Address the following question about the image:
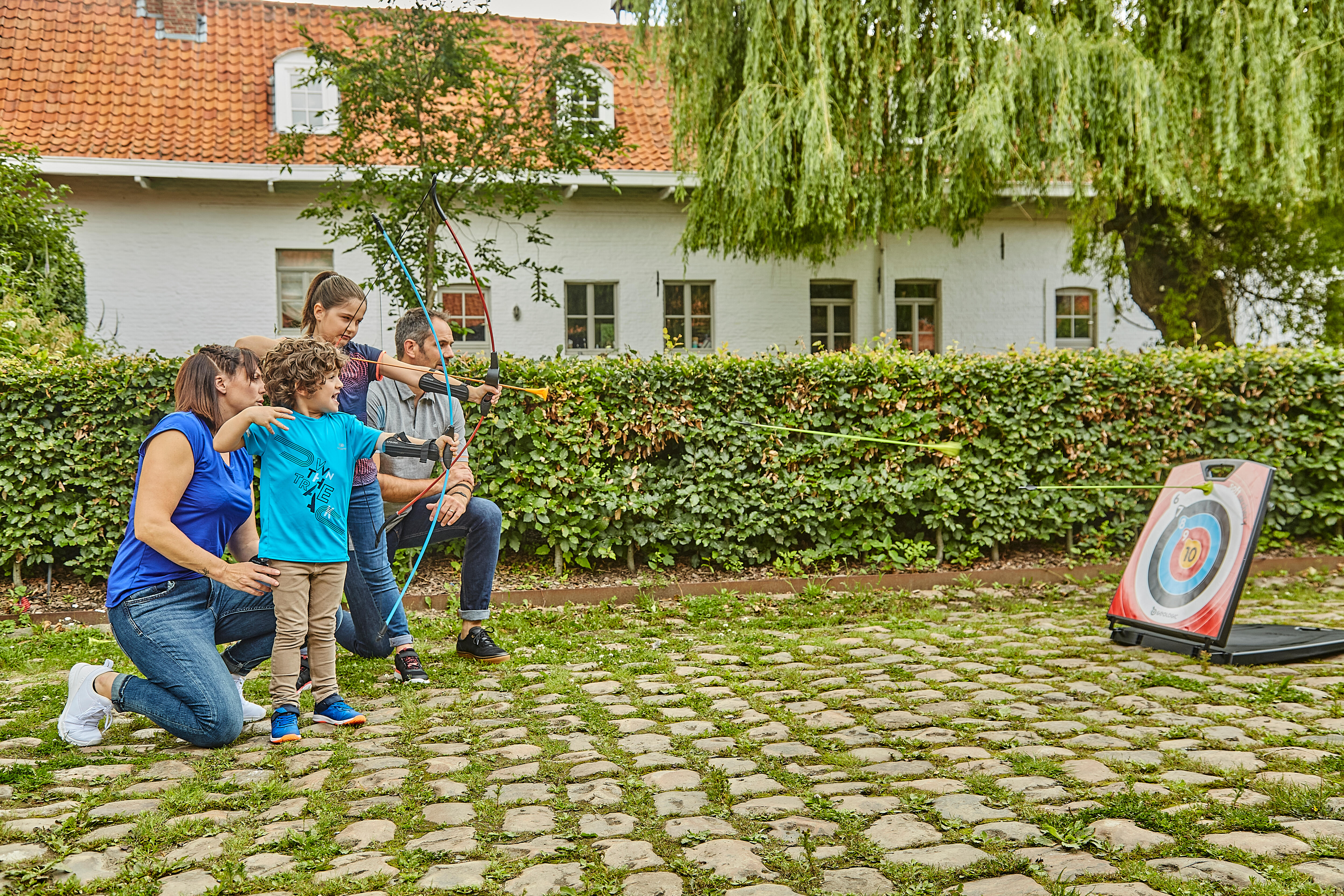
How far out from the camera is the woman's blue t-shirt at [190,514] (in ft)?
11.5

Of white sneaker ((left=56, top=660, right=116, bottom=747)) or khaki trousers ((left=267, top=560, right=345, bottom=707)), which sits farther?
khaki trousers ((left=267, top=560, right=345, bottom=707))

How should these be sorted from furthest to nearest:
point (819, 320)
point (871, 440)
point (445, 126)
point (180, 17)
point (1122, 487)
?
point (819, 320), point (180, 17), point (445, 126), point (871, 440), point (1122, 487)

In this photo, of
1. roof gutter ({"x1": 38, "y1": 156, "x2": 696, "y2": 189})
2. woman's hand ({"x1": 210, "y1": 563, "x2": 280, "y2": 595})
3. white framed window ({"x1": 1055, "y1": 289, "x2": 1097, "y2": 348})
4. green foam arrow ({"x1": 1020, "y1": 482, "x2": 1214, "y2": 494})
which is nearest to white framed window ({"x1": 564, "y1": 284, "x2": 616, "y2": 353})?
roof gutter ({"x1": 38, "y1": 156, "x2": 696, "y2": 189})

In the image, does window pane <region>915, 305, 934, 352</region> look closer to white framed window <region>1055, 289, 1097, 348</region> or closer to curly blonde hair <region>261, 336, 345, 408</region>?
white framed window <region>1055, 289, 1097, 348</region>

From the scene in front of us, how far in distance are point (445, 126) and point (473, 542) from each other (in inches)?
244

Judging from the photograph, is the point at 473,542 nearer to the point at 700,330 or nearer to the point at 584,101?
the point at 584,101

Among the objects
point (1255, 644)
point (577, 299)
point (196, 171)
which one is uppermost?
point (196, 171)

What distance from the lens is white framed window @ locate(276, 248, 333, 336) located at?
14.4m

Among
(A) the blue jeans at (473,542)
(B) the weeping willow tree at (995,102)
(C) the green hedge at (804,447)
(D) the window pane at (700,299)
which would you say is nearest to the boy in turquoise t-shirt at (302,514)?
(A) the blue jeans at (473,542)

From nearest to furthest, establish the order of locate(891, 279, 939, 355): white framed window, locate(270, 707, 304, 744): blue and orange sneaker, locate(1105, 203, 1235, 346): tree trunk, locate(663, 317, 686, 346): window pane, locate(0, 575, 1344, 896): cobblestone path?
locate(0, 575, 1344, 896): cobblestone path
locate(270, 707, 304, 744): blue and orange sneaker
locate(1105, 203, 1235, 346): tree trunk
locate(663, 317, 686, 346): window pane
locate(891, 279, 939, 355): white framed window

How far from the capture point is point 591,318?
1550 centimetres

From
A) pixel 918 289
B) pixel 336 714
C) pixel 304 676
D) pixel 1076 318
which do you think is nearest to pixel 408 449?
pixel 304 676

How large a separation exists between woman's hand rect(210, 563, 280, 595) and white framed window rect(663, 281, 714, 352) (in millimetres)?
12170

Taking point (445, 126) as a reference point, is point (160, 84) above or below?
above
